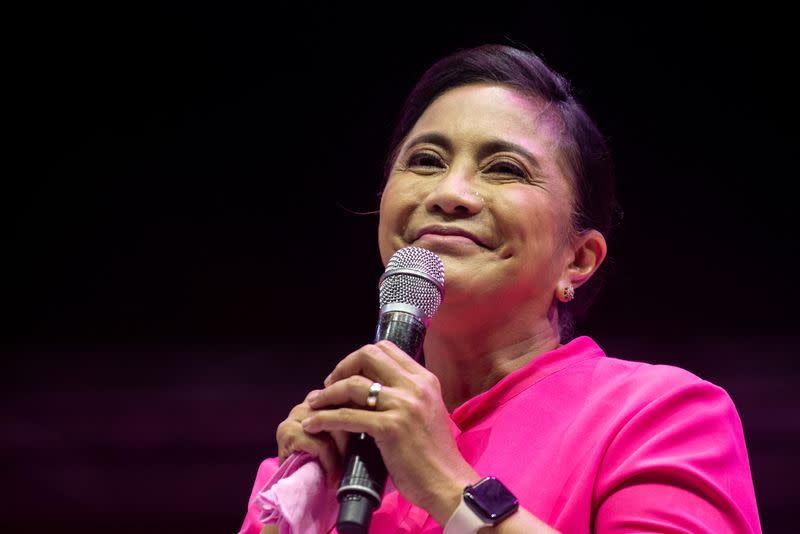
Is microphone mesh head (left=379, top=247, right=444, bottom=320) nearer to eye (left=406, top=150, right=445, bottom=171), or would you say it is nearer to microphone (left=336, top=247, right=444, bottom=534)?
microphone (left=336, top=247, right=444, bottom=534)

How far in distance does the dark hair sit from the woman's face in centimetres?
4

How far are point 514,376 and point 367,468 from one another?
539mm

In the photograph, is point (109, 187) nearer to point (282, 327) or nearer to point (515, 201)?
point (282, 327)

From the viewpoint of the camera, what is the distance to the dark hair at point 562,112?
1.85 m

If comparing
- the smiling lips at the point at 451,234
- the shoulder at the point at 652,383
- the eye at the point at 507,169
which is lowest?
the shoulder at the point at 652,383

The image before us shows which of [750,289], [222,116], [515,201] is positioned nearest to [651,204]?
[750,289]

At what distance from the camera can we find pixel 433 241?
157 cm

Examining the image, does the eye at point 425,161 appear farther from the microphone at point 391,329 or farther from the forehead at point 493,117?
the microphone at point 391,329

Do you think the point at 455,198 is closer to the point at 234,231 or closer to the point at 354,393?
the point at 354,393

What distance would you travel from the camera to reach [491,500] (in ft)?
3.76

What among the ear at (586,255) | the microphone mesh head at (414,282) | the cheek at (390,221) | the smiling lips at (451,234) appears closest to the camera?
the microphone mesh head at (414,282)

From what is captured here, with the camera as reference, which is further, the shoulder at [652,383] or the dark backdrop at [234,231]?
the dark backdrop at [234,231]

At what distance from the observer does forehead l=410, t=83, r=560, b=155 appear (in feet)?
5.69

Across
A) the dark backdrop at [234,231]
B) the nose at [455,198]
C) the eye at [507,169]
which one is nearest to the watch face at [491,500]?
the nose at [455,198]
